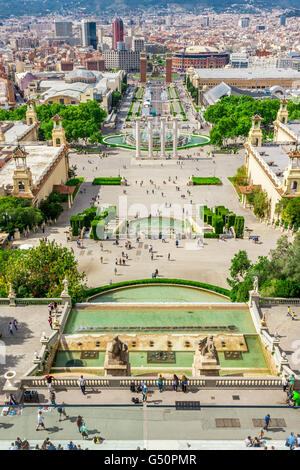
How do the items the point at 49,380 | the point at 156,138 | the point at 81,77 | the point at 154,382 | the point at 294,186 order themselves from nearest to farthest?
the point at 49,380 < the point at 154,382 < the point at 294,186 < the point at 156,138 < the point at 81,77

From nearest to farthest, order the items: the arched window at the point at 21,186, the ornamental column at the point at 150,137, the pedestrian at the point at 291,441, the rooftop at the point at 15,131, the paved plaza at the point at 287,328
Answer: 1. the pedestrian at the point at 291,441
2. the paved plaza at the point at 287,328
3. the arched window at the point at 21,186
4. the rooftop at the point at 15,131
5. the ornamental column at the point at 150,137

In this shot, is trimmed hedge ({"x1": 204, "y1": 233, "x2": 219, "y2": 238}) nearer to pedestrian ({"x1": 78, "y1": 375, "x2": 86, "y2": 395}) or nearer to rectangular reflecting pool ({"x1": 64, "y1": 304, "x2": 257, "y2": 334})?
rectangular reflecting pool ({"x1": 64, "y1": 304, "x2": 257, "y2": 334})

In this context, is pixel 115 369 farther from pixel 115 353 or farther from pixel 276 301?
pixel 276 301

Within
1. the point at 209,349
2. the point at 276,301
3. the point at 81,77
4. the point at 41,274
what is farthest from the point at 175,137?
the point at 209,349

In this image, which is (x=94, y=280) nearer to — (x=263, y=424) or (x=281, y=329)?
(x=281, y=329)

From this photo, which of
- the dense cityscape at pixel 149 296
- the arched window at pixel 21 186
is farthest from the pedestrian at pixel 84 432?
the arched window at pixel 21 186

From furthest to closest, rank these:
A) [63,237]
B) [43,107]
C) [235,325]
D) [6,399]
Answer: [43,107], [63,237], [235,325], [6,399]

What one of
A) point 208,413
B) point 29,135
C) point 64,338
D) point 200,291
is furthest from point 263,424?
point 29,135

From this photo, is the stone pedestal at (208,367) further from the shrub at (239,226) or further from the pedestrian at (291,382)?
the shrub at (239,226)

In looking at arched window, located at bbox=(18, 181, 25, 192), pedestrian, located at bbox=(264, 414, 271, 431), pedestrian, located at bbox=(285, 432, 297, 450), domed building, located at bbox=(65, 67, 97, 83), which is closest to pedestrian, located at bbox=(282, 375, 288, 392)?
pedestrian, located at bbox=(264, 414, 271, 431)
